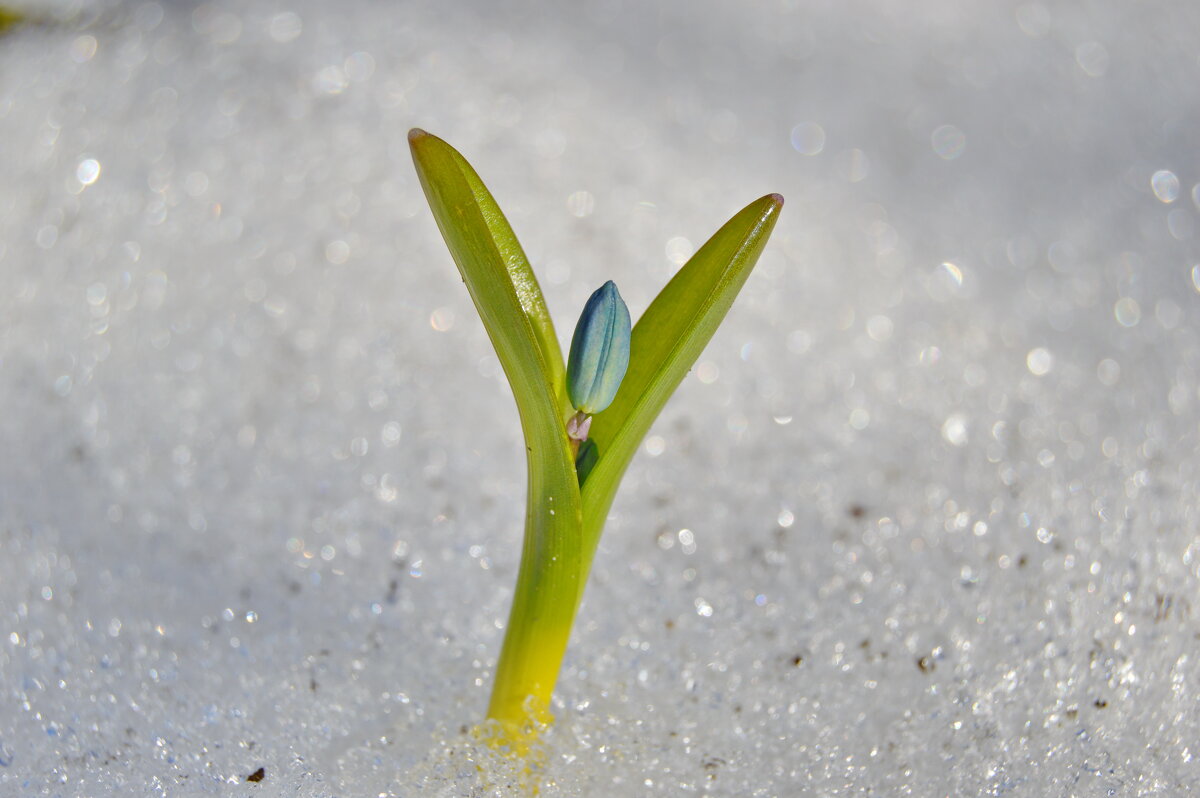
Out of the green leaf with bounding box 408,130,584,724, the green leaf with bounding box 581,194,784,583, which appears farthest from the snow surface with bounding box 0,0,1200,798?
the green leaf with bounding box 581,194,784,583

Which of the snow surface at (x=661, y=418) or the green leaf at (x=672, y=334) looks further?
the snow surface at (x=661, y=418)

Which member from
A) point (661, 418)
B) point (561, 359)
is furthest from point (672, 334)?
point (661, 418)

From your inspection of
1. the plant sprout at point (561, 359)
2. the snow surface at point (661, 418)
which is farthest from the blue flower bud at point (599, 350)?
the snow surface at point (661, 418)

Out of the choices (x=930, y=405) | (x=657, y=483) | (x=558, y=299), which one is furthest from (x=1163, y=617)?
(x=558, y=299)

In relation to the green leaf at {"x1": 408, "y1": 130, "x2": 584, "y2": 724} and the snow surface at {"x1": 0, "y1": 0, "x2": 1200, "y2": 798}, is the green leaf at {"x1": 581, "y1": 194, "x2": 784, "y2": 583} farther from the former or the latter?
the snow surface at {"x1": 0, "y1": 0, "x2": 1200, "y2": 798}

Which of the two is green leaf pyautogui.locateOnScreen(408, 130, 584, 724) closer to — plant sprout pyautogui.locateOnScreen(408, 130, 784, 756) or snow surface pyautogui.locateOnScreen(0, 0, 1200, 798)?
plant sprout pyautogui.locateOnScreen(408, 130, 784, 756)

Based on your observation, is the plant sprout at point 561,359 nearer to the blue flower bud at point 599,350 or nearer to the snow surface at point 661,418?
the blue flower bud at point 599,350

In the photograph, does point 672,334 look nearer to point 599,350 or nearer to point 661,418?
point 599,350

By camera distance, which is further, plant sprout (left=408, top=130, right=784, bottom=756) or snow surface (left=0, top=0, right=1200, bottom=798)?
snow surface (left=0, top=0, right=1200, bottom=798)
